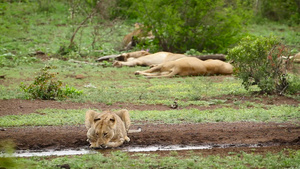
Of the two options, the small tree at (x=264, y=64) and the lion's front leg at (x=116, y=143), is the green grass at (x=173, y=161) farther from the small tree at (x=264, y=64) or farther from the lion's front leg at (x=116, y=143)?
the small tree at (x=264, y=64)

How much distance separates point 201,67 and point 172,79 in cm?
120

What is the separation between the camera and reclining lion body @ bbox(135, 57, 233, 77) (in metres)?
15.4

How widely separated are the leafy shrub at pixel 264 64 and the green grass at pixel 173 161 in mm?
5295

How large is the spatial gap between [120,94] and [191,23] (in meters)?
8.64

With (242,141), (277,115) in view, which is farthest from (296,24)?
(242,141)

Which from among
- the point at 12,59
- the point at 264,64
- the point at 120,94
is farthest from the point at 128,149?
the point at 12,59

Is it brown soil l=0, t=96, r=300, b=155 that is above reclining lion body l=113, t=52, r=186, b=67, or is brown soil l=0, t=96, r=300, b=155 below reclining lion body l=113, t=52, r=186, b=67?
below

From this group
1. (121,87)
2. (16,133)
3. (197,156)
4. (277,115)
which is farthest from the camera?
(121,87)

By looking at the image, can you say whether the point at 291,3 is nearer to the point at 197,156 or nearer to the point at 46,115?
the point at 46,115

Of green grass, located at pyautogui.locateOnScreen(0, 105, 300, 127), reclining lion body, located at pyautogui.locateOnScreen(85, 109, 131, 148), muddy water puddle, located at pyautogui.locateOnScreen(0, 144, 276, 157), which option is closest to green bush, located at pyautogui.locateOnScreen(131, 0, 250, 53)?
green grass, located at pyautogui.locateOnScreen(0, 105, 300, 127)

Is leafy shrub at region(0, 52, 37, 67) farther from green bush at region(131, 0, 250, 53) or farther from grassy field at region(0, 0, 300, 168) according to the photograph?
green bush at region(131, 0, 250, 53)

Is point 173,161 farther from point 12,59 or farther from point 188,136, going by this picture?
point 12,59

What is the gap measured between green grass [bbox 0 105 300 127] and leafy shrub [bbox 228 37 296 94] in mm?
1538

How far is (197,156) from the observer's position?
6273mm
